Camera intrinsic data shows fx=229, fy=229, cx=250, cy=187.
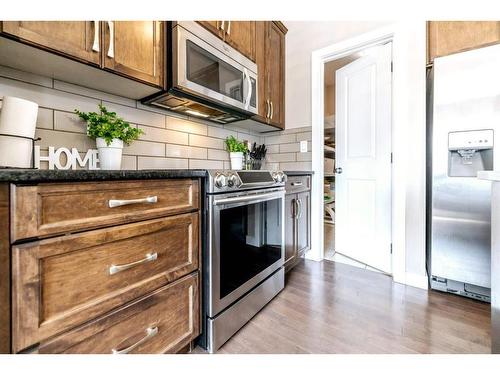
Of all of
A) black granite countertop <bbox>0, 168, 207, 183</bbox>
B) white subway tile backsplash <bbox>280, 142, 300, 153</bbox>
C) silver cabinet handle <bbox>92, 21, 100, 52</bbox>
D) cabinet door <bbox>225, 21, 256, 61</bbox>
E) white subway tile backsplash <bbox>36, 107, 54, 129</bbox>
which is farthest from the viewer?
white subway tile backsplash <bbox>280, 142, 300, 153</bbox>

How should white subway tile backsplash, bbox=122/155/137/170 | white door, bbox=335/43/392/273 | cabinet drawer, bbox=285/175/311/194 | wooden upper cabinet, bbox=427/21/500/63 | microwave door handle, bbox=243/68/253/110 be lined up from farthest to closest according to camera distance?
white door, bbox=335/43/392/273, cabinet drawer, bbox=285/175/311/194, microwave door handle, bbox=243/68/253/110, wooden upper cabinet, bbox=427/21/500/63, white subway tile backsplash, bbox=122/155/137/170

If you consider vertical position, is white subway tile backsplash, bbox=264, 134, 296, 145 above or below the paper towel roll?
above

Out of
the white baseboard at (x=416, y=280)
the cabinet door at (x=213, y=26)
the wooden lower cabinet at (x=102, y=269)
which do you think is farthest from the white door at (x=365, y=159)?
the wooden lower cabinet at (x=102, y=269)

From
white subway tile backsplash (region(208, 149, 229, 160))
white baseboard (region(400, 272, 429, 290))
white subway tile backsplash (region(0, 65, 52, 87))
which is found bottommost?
white baseboard (region(400, 272, 429, 290))

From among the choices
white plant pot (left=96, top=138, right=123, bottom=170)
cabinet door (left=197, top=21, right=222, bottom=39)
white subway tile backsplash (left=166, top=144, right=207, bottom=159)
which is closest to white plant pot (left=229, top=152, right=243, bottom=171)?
white subway tile backsplash (left=166, top=144, right=207, bottom=159)

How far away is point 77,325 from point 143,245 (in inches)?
11.5

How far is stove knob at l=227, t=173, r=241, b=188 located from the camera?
115 centimetres

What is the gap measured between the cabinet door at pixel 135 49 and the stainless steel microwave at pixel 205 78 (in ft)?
0.22

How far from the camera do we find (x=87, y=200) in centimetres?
72

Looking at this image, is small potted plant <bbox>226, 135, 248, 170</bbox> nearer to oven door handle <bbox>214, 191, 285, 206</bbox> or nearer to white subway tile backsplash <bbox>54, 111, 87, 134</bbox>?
oven door handle <bbox>214, 191, 285, 206</bbox>

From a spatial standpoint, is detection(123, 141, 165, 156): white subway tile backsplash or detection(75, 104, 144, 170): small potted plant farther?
detection(123, 141, 165, 156): white subway tile backsplash

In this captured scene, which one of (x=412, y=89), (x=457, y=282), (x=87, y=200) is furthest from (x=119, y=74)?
(x=457, y=282)

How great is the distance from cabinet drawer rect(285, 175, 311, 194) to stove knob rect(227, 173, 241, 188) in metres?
0.76

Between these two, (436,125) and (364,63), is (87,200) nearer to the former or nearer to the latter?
(436,125)
